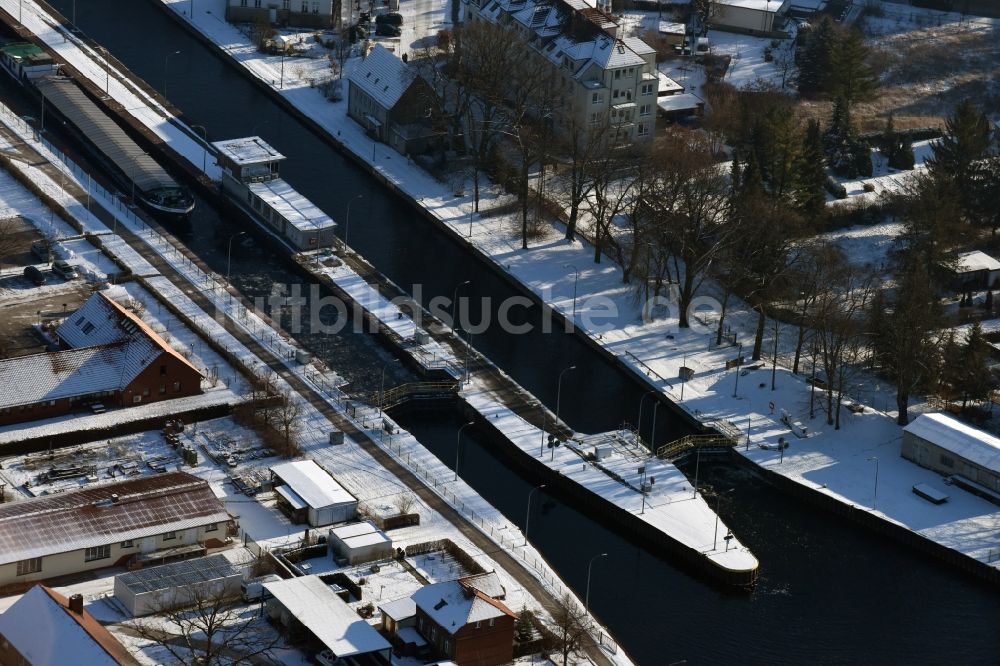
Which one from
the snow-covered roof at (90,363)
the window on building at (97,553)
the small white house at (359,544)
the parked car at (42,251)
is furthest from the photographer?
the parked car at (42,251)

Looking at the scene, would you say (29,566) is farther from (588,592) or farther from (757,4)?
(757,4)

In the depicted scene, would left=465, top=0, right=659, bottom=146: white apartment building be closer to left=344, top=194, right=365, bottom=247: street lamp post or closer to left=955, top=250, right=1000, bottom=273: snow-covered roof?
left=344, top=194, right=365, bottom=247: street lamp post

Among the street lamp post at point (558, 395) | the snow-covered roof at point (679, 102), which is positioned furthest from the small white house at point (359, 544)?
the snow-covered roof at point (679, 102)

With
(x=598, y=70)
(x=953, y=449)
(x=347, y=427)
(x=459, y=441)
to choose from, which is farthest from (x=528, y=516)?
(x=598, y=70)

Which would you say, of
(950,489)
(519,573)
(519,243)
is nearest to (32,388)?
(519,573)

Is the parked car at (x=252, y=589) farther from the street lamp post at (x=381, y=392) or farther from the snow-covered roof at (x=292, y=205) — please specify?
the snow-covered roof at (x=292, y=205)

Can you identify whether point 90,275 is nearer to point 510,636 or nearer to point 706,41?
point 510,636
